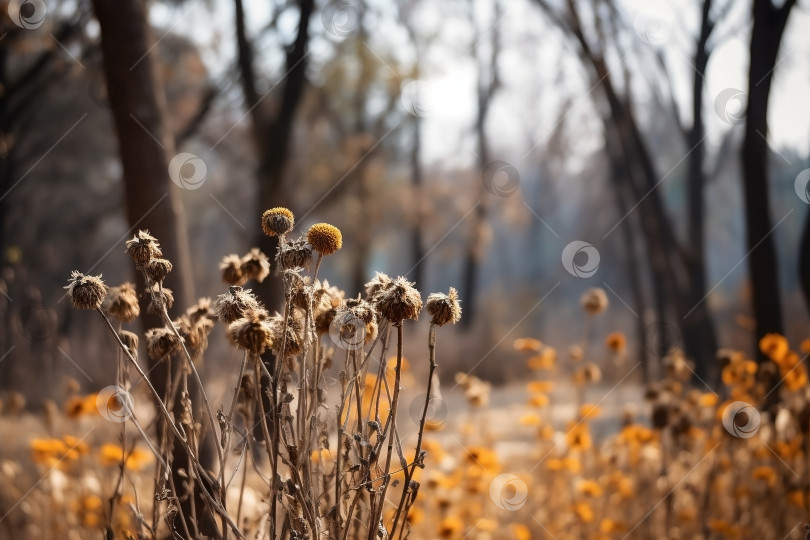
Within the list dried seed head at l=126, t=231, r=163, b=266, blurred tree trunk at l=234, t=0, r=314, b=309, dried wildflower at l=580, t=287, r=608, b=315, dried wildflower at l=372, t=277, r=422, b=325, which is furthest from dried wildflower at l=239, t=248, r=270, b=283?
blurred tree trunk at l=234, t=0, r=314, b=309

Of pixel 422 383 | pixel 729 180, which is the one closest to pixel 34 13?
pixel 422 383

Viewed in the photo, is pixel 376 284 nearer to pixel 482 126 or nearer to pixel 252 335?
pixel 252 335

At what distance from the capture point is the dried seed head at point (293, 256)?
47.8 inches

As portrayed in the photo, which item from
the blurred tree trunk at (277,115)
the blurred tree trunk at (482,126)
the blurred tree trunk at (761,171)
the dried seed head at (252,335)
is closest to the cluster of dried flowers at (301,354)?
the dried seed head at (252,335)

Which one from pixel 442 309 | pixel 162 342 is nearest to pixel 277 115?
pixel 162 342

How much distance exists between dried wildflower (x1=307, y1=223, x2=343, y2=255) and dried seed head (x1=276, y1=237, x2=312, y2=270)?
0.02m

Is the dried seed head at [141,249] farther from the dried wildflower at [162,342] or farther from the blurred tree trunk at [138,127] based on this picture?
the blurred tree trunk at [138,127]

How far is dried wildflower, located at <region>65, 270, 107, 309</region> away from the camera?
115cm

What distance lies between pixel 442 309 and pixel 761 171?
3805mm

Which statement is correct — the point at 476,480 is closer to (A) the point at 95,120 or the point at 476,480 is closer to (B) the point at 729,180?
(A) the point at 95,120

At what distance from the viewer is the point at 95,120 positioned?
1314 cm

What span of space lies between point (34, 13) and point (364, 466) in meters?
4.02

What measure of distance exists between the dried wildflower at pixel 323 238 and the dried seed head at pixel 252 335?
159mm

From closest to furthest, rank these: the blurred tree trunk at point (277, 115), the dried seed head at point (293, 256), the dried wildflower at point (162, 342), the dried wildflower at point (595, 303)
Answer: the dried seed head at point (293, 256) < the dried wildflower at point (162, 342) < the dried wildflower at point (595, 303) < the blurred tree trunk at point (277, 115)
